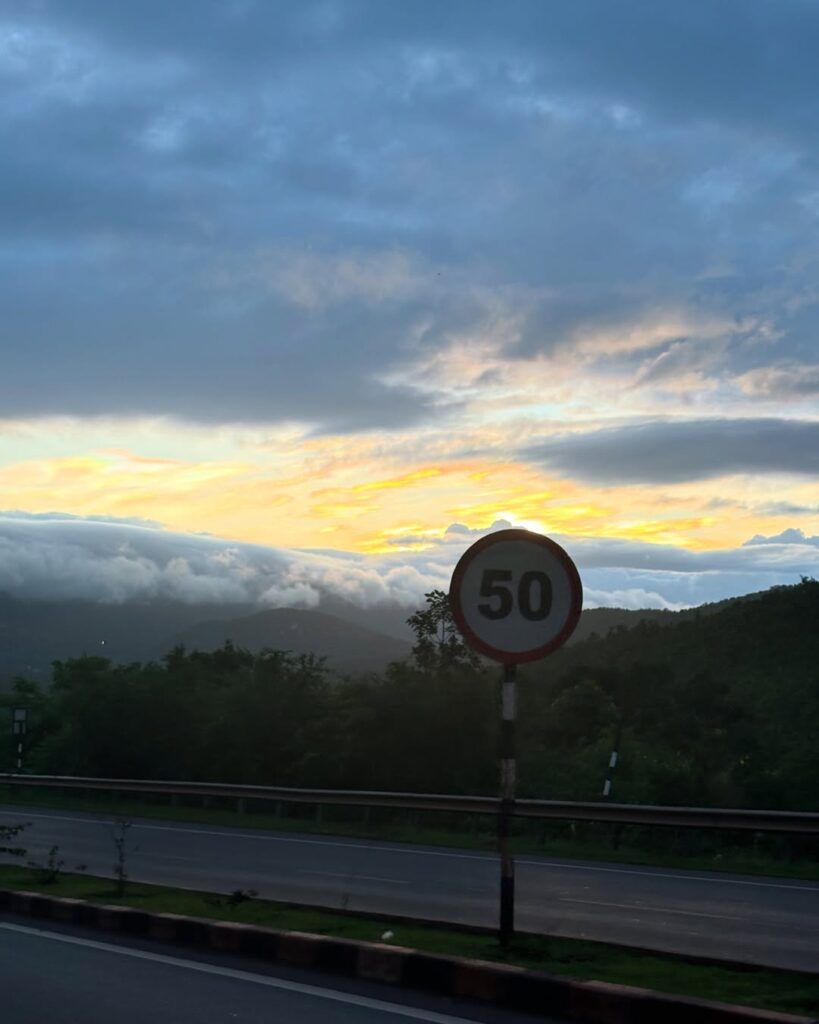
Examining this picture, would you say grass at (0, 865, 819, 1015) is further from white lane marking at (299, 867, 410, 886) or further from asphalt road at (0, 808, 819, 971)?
white lane marking at (299, 867, 410, 886)

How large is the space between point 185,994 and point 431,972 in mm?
1507

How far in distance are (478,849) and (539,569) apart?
46.4 ft

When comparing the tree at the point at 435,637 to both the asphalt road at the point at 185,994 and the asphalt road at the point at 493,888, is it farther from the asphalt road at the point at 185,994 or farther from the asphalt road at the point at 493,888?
the asphalt road at the point at 185,994

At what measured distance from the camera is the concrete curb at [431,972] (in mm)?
6793

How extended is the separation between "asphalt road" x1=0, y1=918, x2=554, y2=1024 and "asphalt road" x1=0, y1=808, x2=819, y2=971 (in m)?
1.31

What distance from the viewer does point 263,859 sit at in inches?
732

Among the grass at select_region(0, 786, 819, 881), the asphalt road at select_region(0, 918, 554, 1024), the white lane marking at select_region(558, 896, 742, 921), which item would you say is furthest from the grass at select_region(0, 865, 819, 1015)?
the grass at select_region(0, 786, 819, 881)

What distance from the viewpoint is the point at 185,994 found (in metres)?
7.92

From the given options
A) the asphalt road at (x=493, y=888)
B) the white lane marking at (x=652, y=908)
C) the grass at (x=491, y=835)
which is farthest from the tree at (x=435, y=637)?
the white lane marking at (x=652, y=908)

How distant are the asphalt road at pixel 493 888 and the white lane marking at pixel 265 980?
4.02ft

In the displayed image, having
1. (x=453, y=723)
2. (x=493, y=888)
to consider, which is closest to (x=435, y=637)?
(x=453, y=723)

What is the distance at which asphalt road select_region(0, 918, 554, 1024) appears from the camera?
726cm

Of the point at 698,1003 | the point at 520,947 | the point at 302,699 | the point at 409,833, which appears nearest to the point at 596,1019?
the point at 698,1003

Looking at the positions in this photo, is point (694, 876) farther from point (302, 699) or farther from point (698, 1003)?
point (302, 699)
